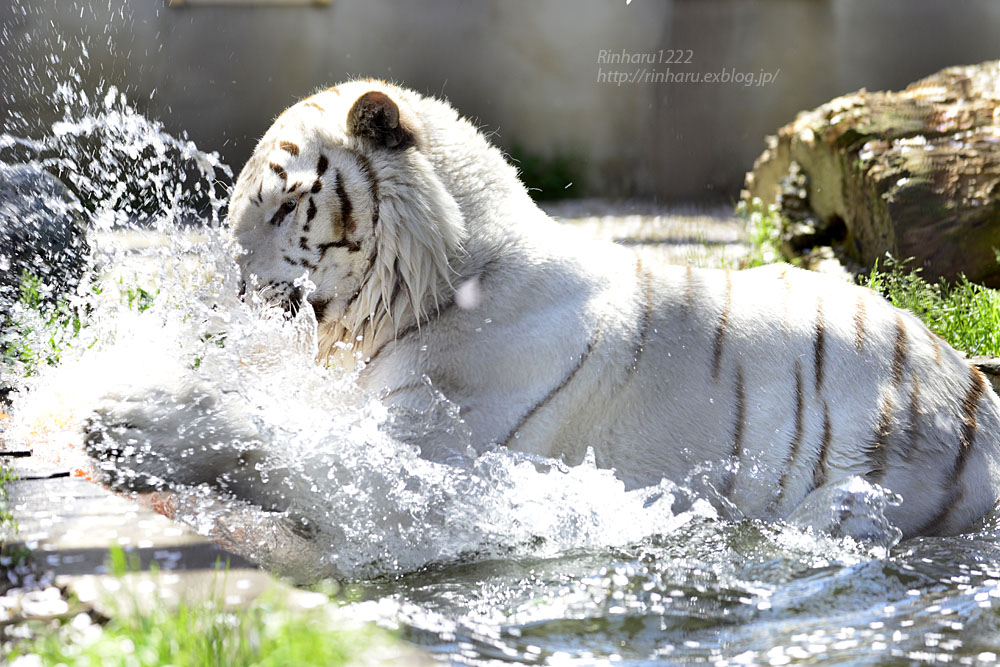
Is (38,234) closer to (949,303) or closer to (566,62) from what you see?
(949,303)

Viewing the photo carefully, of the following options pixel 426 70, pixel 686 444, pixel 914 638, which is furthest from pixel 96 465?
pixel 426 70

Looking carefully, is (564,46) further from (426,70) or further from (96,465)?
(96,465)

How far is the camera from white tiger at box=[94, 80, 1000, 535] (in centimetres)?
228

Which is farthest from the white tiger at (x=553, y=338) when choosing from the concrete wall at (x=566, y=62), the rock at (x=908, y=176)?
the concrete wall at (x=566, y=62)

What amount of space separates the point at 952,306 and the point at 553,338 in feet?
7.58

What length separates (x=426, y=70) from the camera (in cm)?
922

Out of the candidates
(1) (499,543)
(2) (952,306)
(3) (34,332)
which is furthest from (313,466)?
(2) (952,306)

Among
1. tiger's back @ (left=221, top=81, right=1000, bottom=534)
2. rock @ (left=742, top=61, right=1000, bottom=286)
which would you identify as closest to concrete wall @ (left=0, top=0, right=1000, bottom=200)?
rock @ (left=742, top=61, right=1000, bottom=286)

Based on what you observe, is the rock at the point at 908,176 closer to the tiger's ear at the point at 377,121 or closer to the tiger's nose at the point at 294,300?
the tiger's ear at the point at 377,121

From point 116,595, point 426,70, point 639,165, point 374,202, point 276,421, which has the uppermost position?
point 426,70

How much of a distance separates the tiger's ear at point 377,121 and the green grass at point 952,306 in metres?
2.18

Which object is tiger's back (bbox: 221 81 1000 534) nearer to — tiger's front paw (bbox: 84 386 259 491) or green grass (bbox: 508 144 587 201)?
tiger's front paw (bbox: 84 386 259 491)

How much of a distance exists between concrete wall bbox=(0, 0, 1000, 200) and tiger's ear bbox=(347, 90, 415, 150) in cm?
667

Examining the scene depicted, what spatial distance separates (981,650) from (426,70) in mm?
8142
